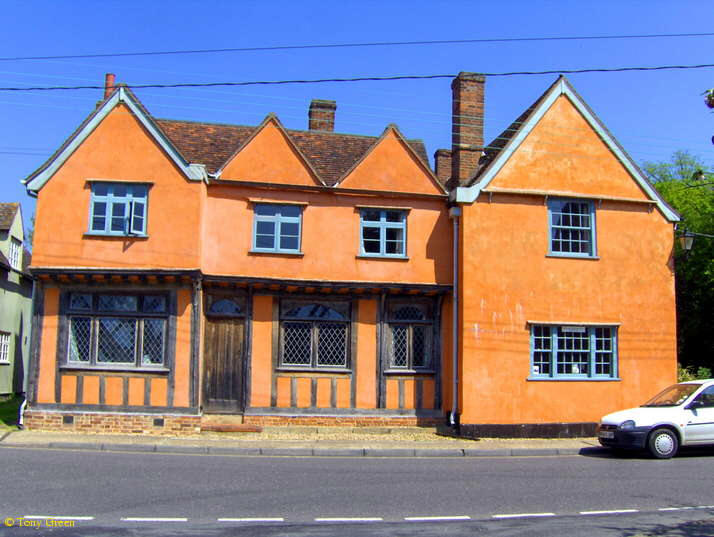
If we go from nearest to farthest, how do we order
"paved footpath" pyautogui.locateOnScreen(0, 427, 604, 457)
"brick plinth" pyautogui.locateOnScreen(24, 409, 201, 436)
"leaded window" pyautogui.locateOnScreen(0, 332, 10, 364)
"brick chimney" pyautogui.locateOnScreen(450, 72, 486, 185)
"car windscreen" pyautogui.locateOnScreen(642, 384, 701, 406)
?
1. "paved footpath" pyautogui.locateOnScreen(0, 427, 604, 457)
2. "car windscreen" pyautogui.locateOnScreen(642, 384, 701, 406)
3. "brick plinth" pyautogui.locateOnScreen(24, 409, 201, 436)
4. "brick chimney" pyautogui.locateOnScreen(450, 72, 486, 185)
5. "leaded window" pyautogui.locateOnScreen(0, 332, 10, 364)

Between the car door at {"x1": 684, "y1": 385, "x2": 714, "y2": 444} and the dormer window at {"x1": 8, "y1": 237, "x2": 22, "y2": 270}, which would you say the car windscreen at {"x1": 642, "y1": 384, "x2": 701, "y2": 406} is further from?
the dormer window at {"x1": 8, "y1": 237, "x2": 22, "y2": 270}

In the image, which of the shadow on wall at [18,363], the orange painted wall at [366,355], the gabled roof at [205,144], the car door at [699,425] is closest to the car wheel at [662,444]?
the car door at [699,425]

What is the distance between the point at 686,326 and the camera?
3042cm

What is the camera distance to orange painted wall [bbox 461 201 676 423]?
18.1m

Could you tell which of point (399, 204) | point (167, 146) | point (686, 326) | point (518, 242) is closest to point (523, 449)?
point (518, 242)

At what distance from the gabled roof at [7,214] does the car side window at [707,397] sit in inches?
935

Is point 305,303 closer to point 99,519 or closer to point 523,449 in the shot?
point 523,449

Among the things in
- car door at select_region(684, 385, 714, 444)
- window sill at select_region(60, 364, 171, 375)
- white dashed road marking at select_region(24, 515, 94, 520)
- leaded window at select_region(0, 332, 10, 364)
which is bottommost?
white dashed road marking at select_region(24, 515, 94, 520)

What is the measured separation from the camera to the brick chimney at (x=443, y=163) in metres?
23.1

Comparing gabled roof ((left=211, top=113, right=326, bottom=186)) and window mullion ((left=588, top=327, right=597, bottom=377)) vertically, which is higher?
gabled roof ((left=211, top=113, right=326, bottom=186))

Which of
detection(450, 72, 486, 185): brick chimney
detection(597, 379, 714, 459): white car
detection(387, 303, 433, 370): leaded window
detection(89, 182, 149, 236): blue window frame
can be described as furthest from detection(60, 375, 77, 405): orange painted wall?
detection(597, 379, 714, 459): white car

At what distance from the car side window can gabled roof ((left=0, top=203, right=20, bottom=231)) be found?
77.9 feet

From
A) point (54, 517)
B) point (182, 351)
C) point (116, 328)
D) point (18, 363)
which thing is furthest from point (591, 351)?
point (18, 363)

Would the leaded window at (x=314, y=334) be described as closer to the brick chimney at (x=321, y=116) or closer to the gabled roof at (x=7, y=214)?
the brick chimney at (x=321, y=116)
